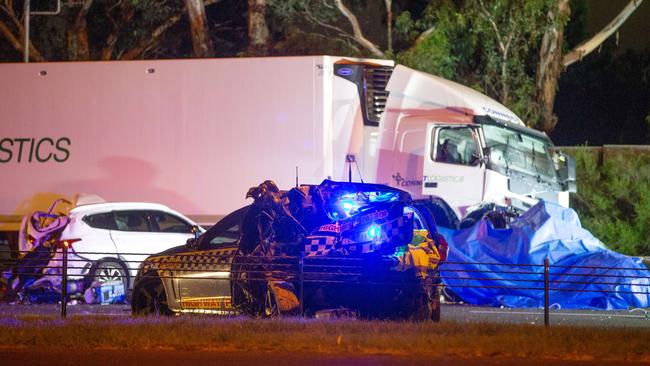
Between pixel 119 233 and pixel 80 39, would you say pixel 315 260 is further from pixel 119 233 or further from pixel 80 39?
pixel 80 39

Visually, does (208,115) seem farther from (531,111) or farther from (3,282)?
(531,111)

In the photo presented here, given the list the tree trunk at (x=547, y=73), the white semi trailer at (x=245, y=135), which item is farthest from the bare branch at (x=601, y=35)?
the white semi trailer at (x=245, y=135)

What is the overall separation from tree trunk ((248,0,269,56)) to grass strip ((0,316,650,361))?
19657mm

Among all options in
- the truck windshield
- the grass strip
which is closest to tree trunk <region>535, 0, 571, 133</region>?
the truck windshield

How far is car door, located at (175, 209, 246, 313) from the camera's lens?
1380 cm

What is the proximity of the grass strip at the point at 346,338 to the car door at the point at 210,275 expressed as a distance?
1400 millimetres

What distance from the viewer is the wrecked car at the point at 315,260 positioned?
1271cm

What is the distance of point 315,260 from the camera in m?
13.1

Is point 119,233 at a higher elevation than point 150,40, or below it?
below

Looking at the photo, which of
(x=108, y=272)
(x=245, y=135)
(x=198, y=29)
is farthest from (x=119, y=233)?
(x=198, y=29)

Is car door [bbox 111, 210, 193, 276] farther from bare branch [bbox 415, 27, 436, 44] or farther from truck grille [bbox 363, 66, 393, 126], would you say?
bare branch [bbox 415, 27, 436, 44]

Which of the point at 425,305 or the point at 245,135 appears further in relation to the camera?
the point at 245,135

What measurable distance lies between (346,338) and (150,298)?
4.07 meters

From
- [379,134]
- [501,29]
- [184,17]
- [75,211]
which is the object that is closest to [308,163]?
[379,134]
